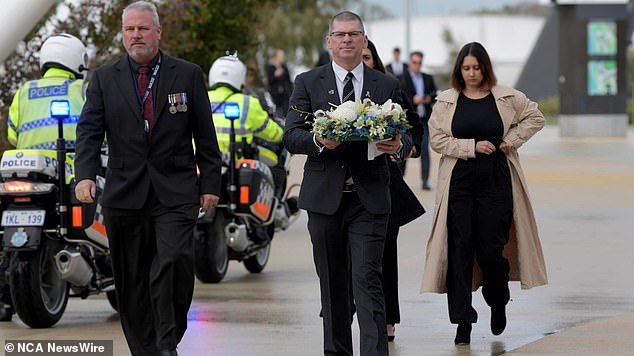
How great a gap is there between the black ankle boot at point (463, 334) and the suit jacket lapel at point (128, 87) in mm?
2653

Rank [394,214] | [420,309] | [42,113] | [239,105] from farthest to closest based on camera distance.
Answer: [239,105], [420,309], [42,113], [394,214]

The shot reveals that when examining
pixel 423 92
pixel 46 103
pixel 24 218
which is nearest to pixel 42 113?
pixel 46 103

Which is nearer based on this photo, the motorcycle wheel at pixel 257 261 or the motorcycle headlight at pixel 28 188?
the motorcycle headlight at pixel 28 188

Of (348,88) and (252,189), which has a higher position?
(348,88)

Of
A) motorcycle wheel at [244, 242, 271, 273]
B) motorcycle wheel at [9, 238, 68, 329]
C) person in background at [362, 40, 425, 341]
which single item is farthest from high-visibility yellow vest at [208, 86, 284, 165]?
person in background at [362, 40, 425, 341]

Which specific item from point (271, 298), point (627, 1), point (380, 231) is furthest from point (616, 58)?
point (380, 231)

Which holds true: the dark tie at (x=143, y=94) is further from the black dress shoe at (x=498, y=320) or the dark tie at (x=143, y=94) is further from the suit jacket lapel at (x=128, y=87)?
the black dress shoe at (x=498, y=320)

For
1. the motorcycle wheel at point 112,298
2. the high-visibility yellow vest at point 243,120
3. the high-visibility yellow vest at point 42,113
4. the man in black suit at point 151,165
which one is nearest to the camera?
the man in black suit at point 151,165

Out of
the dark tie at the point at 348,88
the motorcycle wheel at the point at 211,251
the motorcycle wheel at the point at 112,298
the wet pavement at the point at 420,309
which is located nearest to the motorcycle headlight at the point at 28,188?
the wet pavement at the point at 420,309

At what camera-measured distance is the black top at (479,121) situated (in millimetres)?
9508

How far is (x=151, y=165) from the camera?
7812 millimetres

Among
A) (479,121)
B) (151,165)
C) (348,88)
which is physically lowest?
(151,165)

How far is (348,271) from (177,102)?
4.31ft

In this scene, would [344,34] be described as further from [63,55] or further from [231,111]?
[231,111]
